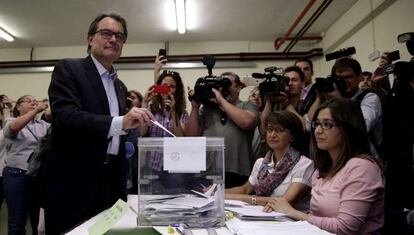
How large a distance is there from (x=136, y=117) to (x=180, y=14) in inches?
135

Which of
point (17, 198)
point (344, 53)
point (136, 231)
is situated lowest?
point (17, 198)

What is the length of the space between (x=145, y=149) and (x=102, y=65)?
1.80 ft

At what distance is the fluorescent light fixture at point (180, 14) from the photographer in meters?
3.92

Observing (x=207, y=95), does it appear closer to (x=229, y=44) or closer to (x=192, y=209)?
(x=192, y=209)

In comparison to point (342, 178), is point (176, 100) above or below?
above

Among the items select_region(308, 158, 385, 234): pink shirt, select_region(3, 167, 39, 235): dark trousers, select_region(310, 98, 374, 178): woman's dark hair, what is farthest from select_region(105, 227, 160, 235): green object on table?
select_region(3, 167, 39, 235): dark trousers

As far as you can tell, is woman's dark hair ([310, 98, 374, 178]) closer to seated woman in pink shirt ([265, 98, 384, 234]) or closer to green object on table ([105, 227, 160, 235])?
seated woman in pink shirt ([265, 98, 384, 234])

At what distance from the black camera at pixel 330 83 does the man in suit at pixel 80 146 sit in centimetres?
146

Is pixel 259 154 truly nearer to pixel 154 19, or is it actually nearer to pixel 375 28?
pixel 375 28

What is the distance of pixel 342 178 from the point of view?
4.12 feet

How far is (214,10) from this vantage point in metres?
4.23

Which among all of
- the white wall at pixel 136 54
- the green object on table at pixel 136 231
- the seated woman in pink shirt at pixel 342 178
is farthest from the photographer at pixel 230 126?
the white wall at pixel 136 54

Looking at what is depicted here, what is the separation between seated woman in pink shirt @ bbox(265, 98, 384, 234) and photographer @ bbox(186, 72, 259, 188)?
657 millimetres

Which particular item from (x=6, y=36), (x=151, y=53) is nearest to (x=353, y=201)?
(x=151, y=53)
